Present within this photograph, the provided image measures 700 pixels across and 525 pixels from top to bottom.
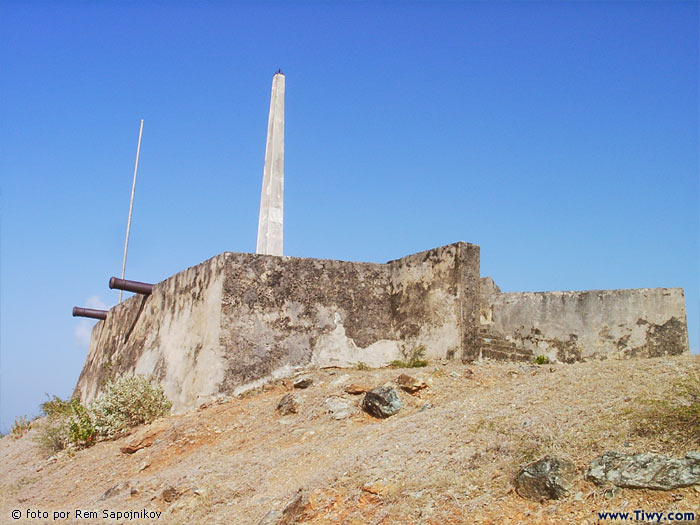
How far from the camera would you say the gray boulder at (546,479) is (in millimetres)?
4613

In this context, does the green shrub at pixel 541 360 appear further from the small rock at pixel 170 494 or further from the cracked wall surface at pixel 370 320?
the small rock at pixel 170 494

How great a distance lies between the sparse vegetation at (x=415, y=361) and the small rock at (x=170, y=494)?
4167 mm

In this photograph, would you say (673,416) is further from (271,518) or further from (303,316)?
(303,316)

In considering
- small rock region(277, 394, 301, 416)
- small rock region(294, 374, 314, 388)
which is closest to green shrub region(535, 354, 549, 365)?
small rock region(294, 374, 314, 388)

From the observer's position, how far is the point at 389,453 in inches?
235

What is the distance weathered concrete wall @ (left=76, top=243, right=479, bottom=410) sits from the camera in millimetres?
9836

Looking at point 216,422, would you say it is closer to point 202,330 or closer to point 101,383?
point 202,330

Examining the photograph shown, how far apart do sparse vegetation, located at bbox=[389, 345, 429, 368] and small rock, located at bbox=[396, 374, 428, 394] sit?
1.59 m

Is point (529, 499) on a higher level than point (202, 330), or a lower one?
lower

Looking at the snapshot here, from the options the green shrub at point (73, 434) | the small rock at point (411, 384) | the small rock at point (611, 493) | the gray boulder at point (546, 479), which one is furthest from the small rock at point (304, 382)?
the small rock at point (611, 493)

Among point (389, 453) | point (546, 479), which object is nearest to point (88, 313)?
point (389, 453)

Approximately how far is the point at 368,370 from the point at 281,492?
4279 millimetres

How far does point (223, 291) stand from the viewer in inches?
396

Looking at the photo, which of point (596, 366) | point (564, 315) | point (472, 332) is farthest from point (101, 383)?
point (596, 366)
